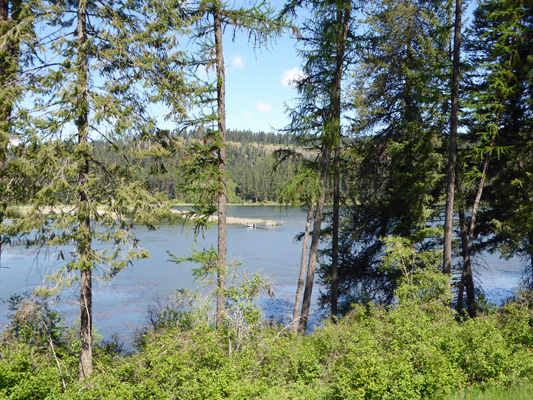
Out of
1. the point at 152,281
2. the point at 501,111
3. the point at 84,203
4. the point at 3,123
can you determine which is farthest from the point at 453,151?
the point at 152,281

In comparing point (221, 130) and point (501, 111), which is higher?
point (501, 111)

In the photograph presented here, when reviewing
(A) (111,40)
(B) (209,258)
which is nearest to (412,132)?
→ (B) (209,258)

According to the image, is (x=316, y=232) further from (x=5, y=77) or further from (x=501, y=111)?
(x=5, y=77)

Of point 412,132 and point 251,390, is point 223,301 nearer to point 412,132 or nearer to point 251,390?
point 251,390

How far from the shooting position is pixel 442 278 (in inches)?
448

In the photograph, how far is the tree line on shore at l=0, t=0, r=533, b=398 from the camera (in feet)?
28.3

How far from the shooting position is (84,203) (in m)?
8.63

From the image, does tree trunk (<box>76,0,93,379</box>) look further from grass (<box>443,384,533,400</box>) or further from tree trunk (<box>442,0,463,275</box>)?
tree trunk (<box>442,0,463,275</box>)

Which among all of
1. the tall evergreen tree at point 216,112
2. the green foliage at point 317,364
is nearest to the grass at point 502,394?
the green foliage at point 317,364

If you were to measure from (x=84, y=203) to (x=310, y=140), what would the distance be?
7426 millimetres

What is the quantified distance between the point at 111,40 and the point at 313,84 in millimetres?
6696

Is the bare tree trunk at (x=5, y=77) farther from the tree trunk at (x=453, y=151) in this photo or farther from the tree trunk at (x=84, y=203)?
the tree trunk at (x=453, y=151)

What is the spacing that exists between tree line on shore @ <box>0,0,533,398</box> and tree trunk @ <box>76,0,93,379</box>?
Result: 40 mm

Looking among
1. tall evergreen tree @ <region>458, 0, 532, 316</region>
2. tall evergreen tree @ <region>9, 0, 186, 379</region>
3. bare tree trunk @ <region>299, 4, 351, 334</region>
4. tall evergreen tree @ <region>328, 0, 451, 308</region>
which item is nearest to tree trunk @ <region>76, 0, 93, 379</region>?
tall evergreen tree @ <region>9, 0, 186, 379</region>
